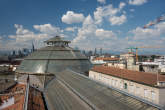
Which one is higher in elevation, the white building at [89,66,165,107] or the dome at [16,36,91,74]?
the dome at [16,36,91,74]

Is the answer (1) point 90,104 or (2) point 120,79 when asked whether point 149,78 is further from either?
(1) point 90,104

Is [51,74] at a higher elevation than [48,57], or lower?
lower

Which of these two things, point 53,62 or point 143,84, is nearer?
point 143,84

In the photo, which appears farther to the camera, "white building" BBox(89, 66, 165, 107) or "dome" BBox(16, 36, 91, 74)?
"dome" BBox(16, 36, 91, 74)

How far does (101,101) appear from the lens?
11445 millimetres

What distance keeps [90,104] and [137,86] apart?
18.2 m

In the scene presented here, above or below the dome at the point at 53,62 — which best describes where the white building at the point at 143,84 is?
below

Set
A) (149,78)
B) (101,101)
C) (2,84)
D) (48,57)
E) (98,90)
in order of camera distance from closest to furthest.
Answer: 1. (101,101)
2. (98,90)
3. (149,78)
4. (2,84)
5. (48,57)

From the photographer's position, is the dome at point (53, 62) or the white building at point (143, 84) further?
the dome at point (53, 62)

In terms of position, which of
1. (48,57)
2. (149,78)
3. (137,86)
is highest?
(48,57)

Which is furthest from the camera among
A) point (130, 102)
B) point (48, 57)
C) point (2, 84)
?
point (48, 57)

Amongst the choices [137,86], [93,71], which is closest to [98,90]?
[137,86]

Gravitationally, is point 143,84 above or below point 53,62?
below

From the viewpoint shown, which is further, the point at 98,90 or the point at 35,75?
the point at 35,75
